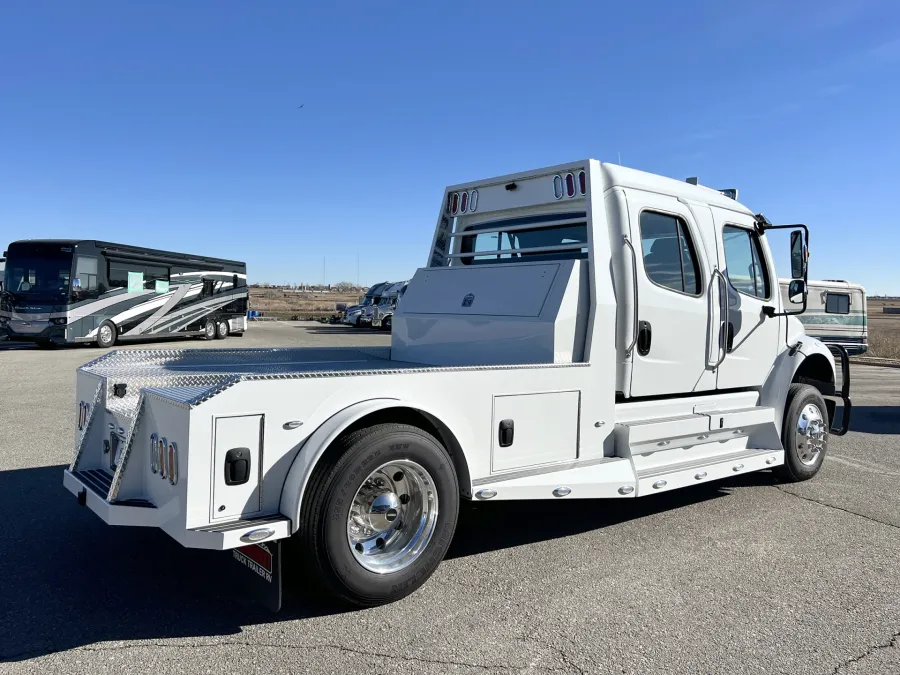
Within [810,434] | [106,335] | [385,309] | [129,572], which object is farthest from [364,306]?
[129,572]

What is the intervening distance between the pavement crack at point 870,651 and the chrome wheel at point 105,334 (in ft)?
70.2

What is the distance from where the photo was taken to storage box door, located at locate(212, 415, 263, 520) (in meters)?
3.11

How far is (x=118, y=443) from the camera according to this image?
3920 millimetres

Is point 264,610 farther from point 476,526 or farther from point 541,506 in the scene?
point 541,506

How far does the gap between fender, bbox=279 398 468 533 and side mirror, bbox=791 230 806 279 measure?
12.9 feet

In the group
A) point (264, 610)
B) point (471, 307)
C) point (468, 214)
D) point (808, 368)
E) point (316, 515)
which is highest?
point (468, 214)

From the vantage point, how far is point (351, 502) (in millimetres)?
3395

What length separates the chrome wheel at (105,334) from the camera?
2089 cm

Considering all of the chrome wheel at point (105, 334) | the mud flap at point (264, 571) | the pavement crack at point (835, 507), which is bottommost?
the pavement crack at point (835, 507)

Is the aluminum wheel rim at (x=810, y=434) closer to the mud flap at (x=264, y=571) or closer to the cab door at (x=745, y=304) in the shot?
the cab door at (x=745, y=304)

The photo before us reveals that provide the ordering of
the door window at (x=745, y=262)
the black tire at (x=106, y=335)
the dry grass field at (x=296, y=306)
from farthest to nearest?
the dry grass field at (x=296, y=306) < the black tire at (x=106, y=335) < the door window at (x=745, y=262)

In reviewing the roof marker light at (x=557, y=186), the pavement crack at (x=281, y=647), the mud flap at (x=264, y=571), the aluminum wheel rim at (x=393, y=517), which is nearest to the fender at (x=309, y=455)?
the mud flap at (x=264, y=571)

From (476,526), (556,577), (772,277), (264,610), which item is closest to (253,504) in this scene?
(264,610)

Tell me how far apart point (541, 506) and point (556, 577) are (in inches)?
60.9
